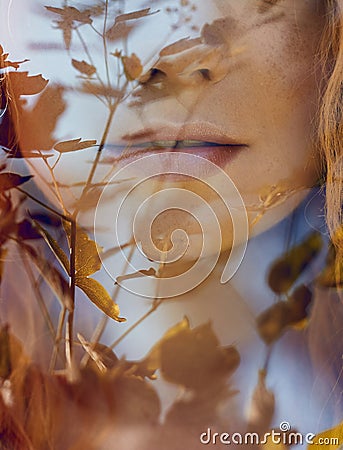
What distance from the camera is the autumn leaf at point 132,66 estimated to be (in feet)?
2.00

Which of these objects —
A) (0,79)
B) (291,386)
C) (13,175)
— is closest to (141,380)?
(291,386)

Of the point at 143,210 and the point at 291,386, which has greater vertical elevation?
the point at 143,210

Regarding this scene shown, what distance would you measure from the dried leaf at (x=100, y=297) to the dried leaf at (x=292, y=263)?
193mm

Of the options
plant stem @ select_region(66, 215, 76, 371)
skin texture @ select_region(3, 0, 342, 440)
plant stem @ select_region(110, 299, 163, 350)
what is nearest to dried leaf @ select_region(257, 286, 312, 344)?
skin texture @ select_region(3, 0, 342, 440)

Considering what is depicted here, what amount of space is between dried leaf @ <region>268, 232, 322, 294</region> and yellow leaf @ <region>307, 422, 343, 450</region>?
0.19 metres

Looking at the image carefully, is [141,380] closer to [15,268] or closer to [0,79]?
[15,268]

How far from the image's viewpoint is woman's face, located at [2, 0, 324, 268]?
61 centimetres

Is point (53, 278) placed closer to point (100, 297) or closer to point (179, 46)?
point (100, 297)

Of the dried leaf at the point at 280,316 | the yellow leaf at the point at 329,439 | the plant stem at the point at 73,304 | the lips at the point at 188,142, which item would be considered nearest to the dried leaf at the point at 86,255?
the plant stem at the point at 73,304

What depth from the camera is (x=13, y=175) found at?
2.10ft

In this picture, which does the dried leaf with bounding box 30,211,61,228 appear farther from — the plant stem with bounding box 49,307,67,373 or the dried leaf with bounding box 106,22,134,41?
the dried leaf with bounding box 106,22,134,41

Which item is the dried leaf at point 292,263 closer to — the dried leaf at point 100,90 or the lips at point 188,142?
the lips at point 188,142

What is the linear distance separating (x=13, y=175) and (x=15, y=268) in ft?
0.39

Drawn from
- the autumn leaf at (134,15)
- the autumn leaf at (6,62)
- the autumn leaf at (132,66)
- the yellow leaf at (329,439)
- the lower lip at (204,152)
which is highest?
the autumn leaf at (134,15)
